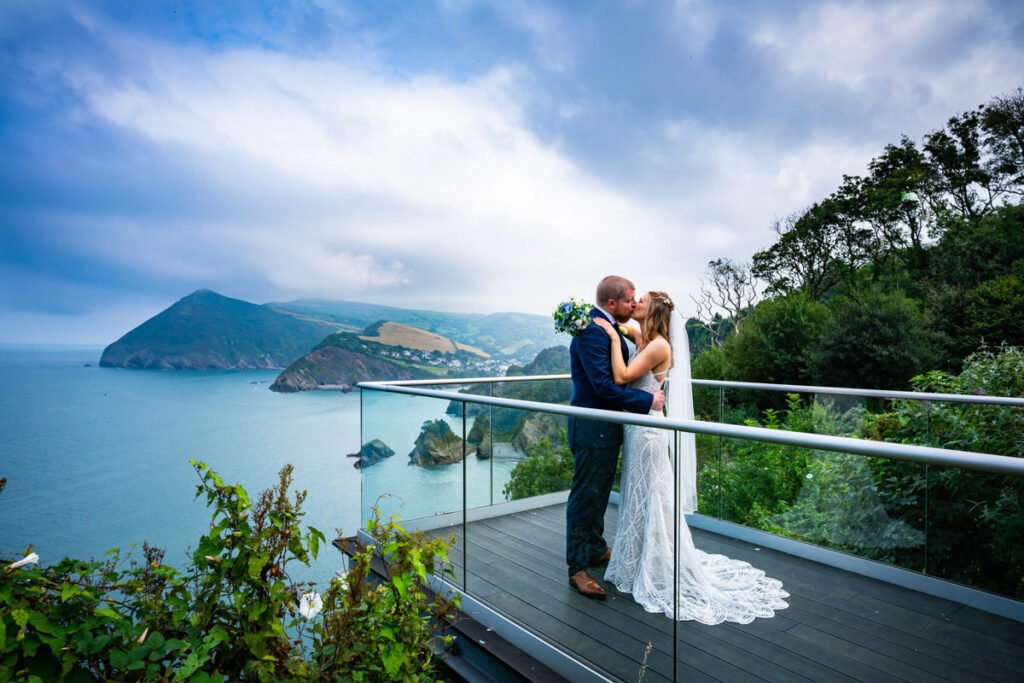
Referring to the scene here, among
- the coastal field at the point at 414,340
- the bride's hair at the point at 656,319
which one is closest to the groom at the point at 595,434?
the bride's hair at the point at 656,319

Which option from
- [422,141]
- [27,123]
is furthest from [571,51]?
[27,123]

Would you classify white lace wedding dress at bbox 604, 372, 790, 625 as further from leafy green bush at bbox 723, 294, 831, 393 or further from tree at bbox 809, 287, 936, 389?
Result: leafy green bush at bbox 723, 294, 831, 393

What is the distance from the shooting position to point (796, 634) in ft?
6.52

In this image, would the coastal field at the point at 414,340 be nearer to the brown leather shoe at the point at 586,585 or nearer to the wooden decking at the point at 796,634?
the brown leather shoe at the point at 586,585

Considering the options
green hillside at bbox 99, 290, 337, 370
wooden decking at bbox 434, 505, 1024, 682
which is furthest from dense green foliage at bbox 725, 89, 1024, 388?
green hillside at bbox 99, 290, 337, 370

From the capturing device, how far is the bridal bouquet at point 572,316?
3.36 meters

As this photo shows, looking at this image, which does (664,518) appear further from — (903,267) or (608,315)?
(903,267)

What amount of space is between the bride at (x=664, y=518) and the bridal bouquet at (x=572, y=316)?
0.10 meters

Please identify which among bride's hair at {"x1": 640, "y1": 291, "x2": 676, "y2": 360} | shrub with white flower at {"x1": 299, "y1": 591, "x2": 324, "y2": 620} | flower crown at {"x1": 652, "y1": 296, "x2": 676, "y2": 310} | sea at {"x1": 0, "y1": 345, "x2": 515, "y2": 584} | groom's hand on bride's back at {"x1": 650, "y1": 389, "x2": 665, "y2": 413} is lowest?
sea at {"x1": 0, "y1": 345, "x2": 515, "y2": 584}

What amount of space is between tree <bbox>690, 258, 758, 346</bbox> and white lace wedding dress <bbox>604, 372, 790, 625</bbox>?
82.8 ft

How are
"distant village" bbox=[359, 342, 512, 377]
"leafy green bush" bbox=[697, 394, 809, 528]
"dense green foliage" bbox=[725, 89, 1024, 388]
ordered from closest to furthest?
"leafy green bush" bbox=[697, 394, 809, 528] → "dense green foliage" bbox=[725, 89, 1024, 388] → "distant village" bbox=[359, 342, 512, 377]

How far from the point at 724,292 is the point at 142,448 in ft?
85.1

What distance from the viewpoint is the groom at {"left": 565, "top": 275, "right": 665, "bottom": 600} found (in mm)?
2834

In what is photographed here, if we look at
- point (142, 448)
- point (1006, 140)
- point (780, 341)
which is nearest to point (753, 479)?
point (780, 341)
